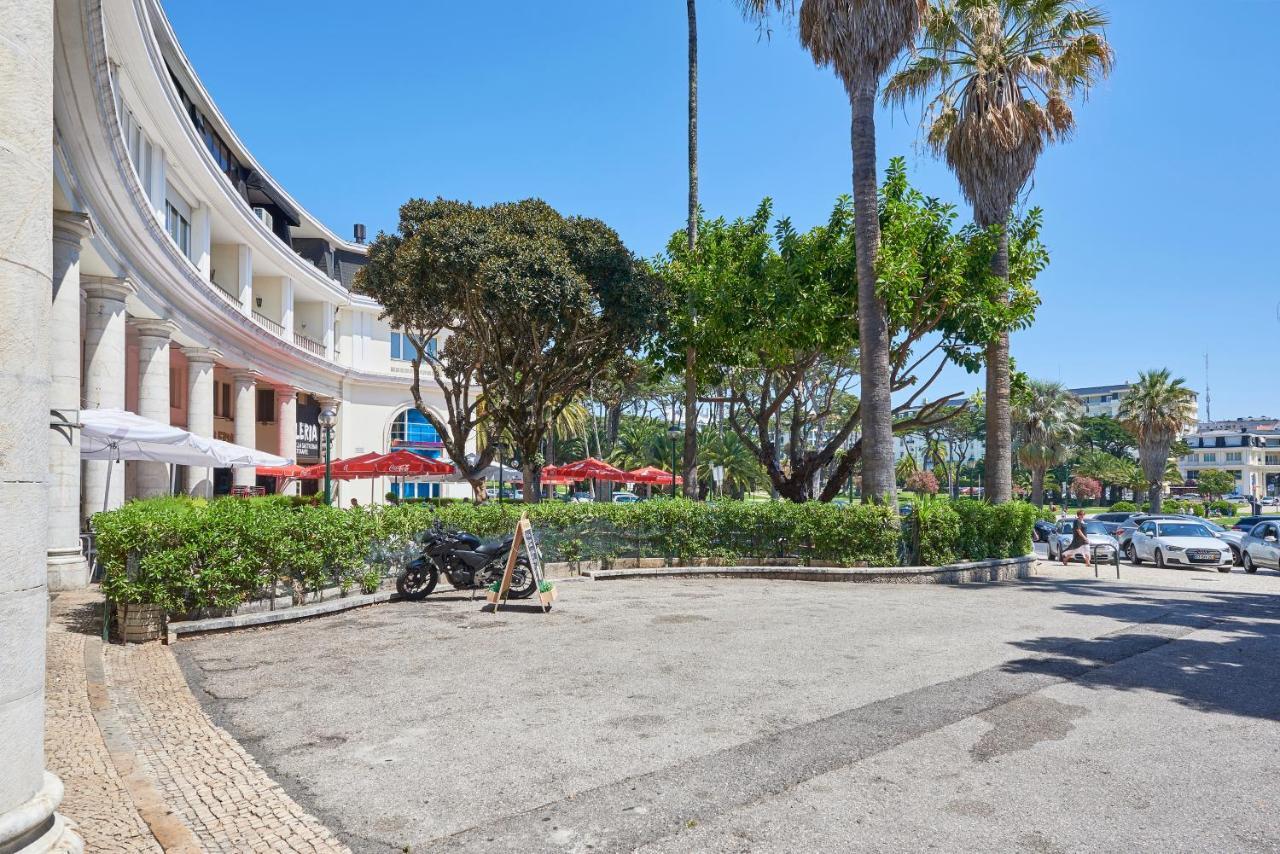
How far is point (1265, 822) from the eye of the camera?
4645 millimetres

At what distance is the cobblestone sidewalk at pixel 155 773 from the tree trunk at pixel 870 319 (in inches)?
541

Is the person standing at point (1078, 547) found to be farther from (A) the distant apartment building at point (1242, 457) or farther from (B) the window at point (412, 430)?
(A) the distant apartment building at point (1242, 457)

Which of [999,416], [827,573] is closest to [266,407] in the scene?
[827,573]

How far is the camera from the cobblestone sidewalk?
4422mm

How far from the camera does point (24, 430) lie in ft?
11.9

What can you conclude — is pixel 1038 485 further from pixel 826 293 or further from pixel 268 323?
pixel 268 323

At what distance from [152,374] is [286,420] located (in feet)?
46.3

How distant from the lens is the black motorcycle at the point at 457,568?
1312 centimetres

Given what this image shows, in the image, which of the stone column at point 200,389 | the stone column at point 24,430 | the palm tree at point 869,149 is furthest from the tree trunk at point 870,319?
the stone column at point 200,389

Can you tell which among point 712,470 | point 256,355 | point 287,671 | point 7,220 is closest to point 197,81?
point 256,355

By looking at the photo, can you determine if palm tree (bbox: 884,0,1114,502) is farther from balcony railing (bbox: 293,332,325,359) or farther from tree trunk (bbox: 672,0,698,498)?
balcony railing (bbox: 293,332,325,359)

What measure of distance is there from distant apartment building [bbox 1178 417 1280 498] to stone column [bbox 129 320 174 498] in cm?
14923

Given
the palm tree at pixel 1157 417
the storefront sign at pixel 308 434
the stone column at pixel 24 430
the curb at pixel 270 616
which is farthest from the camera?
the palm tree at pixel 1157 417

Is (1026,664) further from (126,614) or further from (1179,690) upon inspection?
(126,614)
